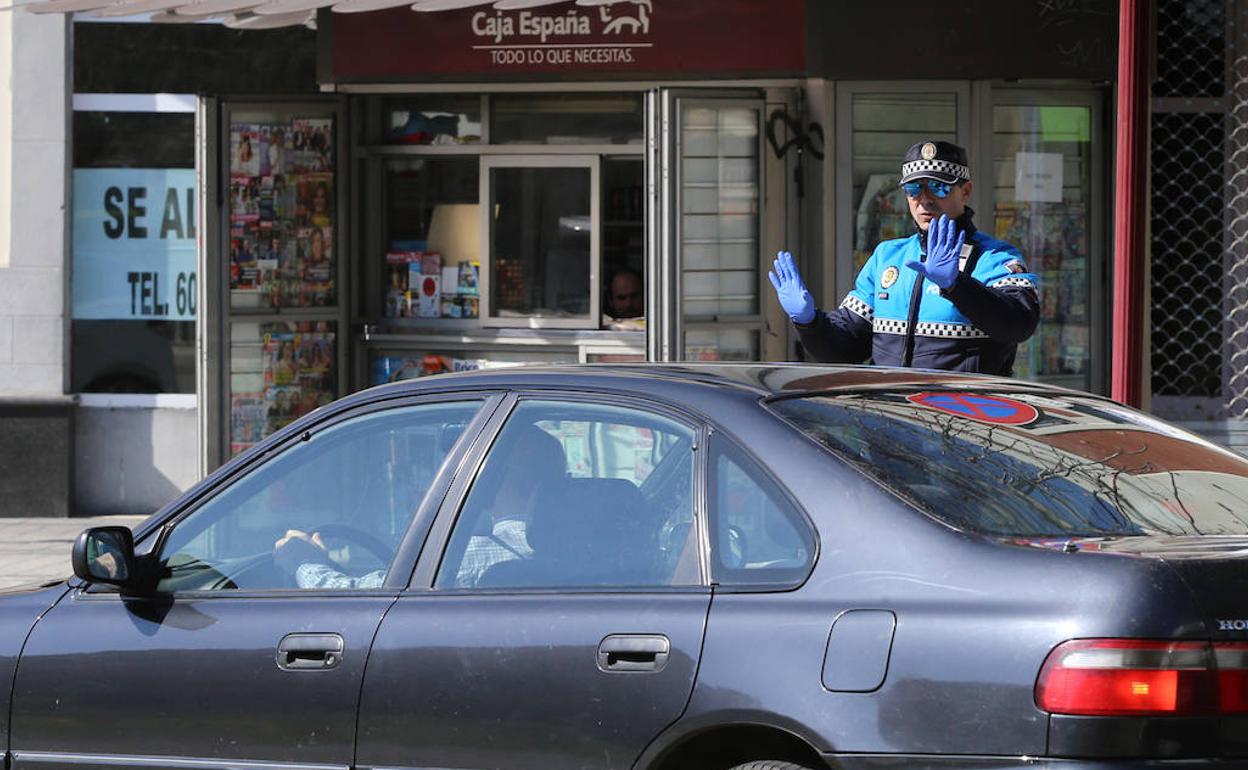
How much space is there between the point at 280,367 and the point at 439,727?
7.73 metres

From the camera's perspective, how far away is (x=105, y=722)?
180 inches

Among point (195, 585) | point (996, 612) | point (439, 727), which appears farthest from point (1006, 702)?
point (195, 585)

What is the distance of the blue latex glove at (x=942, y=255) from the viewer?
20.0ft

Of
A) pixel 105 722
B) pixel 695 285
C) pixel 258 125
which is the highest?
pixel 258 125

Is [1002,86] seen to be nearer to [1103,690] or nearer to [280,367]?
[280,367]

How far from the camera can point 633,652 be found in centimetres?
388

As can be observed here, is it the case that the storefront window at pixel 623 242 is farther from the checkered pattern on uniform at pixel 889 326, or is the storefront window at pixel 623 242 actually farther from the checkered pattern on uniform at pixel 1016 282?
the checkered pattern on uniform at pixel 1016 282

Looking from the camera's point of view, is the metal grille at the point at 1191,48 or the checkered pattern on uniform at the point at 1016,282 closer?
the checkered pattern on uniform at the point at 1016,282

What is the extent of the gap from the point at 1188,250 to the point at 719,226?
8.51ft

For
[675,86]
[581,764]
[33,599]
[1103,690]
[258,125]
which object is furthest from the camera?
[258,125]

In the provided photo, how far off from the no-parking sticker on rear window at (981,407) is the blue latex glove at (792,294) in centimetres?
203

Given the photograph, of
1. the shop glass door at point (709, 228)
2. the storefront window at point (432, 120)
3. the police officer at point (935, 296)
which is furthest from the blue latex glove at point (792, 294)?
the storefront window at point (432, 120)

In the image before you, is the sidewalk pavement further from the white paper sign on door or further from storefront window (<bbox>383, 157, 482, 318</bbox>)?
the white paper sign on door

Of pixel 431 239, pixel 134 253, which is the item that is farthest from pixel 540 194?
pixel 134 253
